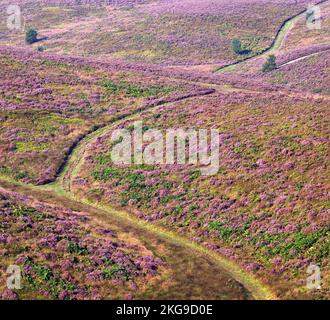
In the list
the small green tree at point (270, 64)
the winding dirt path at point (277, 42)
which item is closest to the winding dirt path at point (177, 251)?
the small green tree at point (270, 64)

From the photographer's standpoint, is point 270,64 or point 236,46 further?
point 236,46

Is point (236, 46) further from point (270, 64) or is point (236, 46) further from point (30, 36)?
point (30, 36)

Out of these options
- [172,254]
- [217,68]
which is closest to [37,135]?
[172,254]

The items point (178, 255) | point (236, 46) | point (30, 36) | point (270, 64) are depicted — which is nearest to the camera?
point (178, 255)

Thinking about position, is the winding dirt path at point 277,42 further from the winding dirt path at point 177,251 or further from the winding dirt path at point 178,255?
the winding dirt path at point 178,255

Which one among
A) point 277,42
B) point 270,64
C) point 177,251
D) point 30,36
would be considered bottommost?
point 177,251

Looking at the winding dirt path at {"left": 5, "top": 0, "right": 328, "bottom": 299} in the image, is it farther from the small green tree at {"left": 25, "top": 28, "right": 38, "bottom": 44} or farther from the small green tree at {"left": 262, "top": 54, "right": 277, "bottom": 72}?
the small green tree at {"left": 25, "top": 28, "right": 38, "bottom": 44}

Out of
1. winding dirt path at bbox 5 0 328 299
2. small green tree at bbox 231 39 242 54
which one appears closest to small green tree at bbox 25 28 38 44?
small green tree at bbox 231 39 242 54

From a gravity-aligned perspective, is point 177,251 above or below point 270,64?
below

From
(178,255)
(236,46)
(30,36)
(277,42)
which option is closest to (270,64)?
(236,46)

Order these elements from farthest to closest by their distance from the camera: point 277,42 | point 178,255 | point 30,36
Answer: point 30,36
point 277,42
point 178,255
